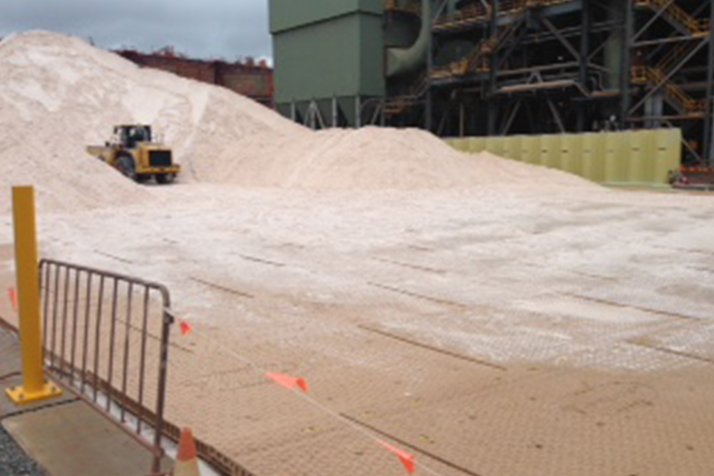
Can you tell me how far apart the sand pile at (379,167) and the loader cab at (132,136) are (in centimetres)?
409

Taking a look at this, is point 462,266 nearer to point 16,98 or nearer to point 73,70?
point 16,98

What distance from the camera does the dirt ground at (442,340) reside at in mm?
4273

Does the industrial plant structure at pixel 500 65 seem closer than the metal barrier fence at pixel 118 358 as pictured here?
No

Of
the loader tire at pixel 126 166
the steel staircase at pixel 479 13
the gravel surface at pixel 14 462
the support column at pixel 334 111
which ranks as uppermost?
the steel staircase at pixel 479 13

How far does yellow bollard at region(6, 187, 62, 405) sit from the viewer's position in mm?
4848

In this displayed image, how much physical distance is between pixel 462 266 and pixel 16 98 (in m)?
28.9

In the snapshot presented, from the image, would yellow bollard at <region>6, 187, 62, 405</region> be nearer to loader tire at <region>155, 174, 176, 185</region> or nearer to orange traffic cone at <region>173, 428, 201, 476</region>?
orange traffic cone at <region>173, 428, 201, 476</region>

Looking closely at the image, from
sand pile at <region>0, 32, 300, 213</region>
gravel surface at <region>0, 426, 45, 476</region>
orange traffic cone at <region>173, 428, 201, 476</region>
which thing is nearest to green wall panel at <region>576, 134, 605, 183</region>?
sand pile at <region>0, 32, 300, 213</region>

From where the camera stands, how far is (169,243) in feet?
42.7

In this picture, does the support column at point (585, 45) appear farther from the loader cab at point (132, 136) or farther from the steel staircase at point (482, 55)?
the loader cab at point (132, 136)

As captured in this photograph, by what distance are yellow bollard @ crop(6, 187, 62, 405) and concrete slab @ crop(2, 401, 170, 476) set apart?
0.26 metres

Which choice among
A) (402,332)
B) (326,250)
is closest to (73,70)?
(326,250)

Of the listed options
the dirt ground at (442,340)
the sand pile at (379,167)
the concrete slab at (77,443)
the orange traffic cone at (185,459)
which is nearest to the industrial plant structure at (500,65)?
the sand pile at (379,167)

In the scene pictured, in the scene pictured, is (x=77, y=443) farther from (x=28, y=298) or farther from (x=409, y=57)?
(x=409, y=57)
